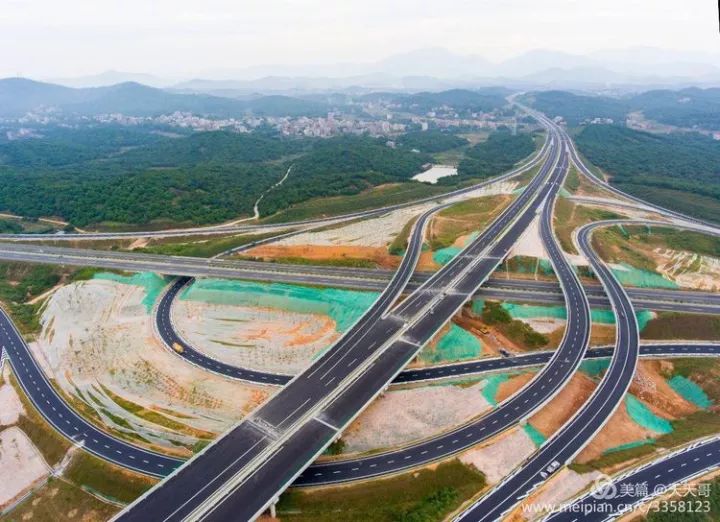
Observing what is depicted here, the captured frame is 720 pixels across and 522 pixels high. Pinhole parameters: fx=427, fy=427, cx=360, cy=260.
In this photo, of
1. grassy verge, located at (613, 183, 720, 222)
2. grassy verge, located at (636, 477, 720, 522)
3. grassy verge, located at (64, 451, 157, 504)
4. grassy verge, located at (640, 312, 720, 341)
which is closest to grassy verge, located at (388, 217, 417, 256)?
grassy verge, located at (640, 312, 720, 341)

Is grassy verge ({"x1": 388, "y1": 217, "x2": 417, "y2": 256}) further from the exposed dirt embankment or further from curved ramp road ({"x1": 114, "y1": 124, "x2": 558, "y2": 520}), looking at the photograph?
the exposed dirt embankment

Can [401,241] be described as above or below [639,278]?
above

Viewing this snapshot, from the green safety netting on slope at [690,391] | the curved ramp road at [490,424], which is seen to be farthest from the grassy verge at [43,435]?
the green safety netting on slope at [690,391]

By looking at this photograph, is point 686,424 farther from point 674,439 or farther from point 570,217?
point 570,217

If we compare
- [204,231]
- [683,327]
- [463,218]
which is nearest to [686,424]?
[683,327]

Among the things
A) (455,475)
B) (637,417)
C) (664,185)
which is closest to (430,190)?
(664,185)

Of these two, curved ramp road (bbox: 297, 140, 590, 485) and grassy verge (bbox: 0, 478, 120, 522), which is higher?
curved ramp road (bbox: 297, 140, 590, 485)

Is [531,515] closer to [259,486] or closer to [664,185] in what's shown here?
[259,486]
